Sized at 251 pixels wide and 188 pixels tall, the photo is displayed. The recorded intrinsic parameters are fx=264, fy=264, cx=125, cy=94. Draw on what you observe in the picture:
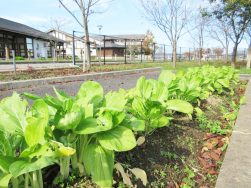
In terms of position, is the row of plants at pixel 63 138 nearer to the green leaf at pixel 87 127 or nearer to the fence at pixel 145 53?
the green leaf at pixel 87 127

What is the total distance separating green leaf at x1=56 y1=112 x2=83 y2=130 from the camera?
3.97ft

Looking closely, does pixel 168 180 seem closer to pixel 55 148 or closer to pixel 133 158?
pixel 133 158

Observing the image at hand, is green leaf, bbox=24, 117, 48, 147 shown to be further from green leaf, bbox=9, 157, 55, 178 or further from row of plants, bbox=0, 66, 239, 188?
green leaf, bbox=9, 157, 55, 178

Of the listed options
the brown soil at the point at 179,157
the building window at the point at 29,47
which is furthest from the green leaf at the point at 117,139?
the building window at the point at 29,47

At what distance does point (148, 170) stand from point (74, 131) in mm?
748

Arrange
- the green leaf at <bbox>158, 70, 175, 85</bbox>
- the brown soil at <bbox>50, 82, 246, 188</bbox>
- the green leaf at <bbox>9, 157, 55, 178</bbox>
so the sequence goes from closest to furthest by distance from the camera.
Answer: the green leaf at <bbox>9, 157, 55, 178</bbox> → the brown soil at <bbox>50, 82, 246, 188</bbox> → the green leaf at <bbox>158, 70, 175, 85</bbox>

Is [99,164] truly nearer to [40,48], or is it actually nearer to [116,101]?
[116,101]

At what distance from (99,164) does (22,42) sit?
1439 inches

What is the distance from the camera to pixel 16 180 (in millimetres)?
1231

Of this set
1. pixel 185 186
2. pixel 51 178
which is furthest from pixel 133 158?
pixel 51 178

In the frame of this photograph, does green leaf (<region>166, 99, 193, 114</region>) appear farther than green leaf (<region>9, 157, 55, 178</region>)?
Yes

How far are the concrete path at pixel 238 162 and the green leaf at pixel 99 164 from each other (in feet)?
2.49

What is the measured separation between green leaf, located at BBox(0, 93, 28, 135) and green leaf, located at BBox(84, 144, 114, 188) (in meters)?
0.36

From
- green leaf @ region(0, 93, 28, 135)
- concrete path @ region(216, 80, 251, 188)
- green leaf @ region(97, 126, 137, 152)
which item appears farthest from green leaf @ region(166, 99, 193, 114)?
green leaf @ region(0, 93, 28, 135)
